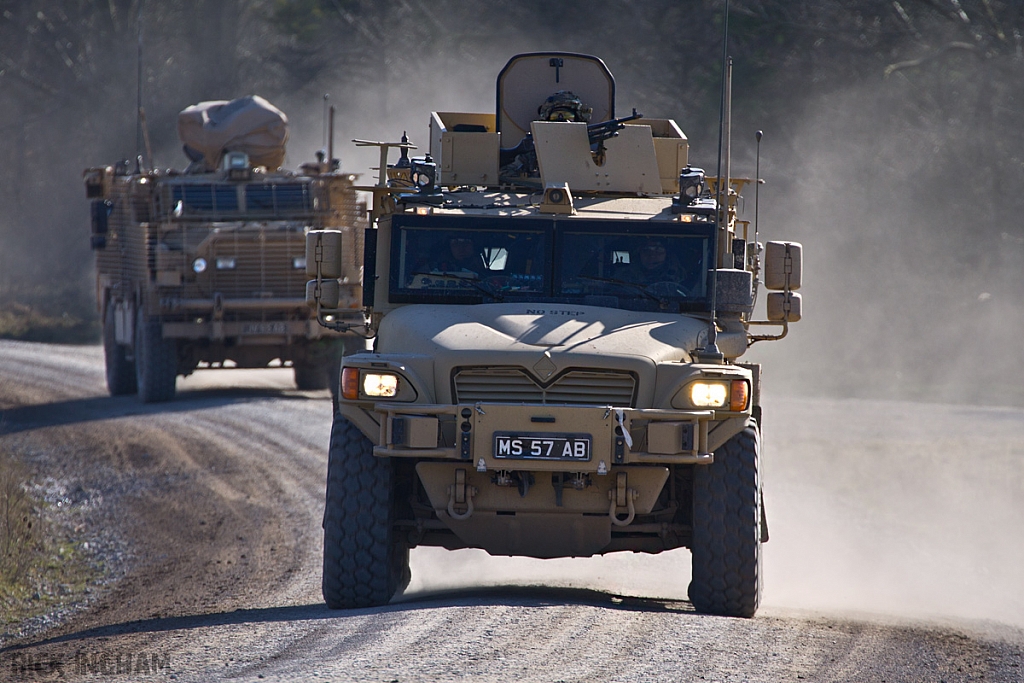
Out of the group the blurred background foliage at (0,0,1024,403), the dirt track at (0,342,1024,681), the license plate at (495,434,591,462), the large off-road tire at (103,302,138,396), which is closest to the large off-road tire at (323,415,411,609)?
the dirt track at (0,342,1024,681)

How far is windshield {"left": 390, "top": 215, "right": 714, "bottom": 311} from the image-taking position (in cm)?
782

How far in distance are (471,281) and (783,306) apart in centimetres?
174

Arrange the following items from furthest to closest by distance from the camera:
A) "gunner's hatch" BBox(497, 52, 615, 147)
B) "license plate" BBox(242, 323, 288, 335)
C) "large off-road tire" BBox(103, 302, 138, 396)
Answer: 1. "large off-road tire" BBox(103, 302, 138, 396)
2. "license plate" BBox(242, 323, 288, 335)
3. "gunner's hatch" BBox(497, 52, 615, 147)

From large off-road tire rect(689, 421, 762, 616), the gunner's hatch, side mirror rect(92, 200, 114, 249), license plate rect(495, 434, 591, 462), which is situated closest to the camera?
license plate rect(495, 434, 591, 462)

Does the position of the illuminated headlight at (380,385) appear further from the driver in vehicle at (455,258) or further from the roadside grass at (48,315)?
the roadside grass at (48,315)

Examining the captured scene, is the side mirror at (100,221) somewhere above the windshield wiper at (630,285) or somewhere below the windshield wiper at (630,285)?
above

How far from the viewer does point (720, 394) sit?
22.6 ft

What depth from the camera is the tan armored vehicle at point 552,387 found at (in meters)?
6.76

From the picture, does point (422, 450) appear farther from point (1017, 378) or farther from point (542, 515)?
point (1017, 378)

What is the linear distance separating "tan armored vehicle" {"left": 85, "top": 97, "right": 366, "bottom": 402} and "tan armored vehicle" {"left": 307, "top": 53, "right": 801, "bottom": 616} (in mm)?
8673

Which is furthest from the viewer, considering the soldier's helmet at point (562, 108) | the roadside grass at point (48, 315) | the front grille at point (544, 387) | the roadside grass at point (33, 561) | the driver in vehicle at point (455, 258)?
the roadside grass at point (48, 315)

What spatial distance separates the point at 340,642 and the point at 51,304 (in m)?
29.6

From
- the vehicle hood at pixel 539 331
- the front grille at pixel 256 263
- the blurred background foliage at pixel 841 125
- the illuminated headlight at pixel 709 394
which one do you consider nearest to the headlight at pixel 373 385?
the vehicle hood at pixel 539 331

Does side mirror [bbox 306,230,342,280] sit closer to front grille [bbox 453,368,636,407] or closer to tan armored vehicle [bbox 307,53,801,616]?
tan armored vehicle [bbox 307,53,801,616]
